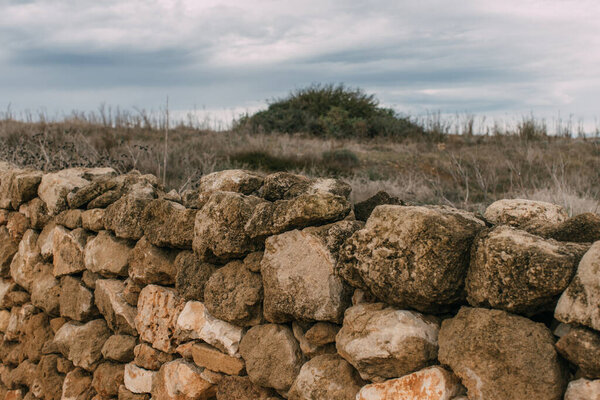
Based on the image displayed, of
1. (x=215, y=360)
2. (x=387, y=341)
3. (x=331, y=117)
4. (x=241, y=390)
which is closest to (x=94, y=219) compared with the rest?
(x=215, y=360)

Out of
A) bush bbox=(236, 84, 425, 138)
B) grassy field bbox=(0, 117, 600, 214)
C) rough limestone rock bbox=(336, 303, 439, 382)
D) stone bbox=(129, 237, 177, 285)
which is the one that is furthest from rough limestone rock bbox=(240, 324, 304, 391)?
bush bbox=(236, 84, 425, 138)

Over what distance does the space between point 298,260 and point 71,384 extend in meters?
2.03

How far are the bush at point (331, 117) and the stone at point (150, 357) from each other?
30.9 ft

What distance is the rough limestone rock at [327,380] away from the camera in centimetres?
178

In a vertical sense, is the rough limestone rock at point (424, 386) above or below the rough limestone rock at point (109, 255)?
below

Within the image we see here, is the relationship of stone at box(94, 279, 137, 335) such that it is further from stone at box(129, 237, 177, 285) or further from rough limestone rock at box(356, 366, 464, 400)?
rough limestone rock at box(356, 366, 464, 400)

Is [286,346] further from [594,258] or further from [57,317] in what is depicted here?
[57,317]

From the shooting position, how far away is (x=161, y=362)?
260 centimetres

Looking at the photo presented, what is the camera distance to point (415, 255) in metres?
1.58

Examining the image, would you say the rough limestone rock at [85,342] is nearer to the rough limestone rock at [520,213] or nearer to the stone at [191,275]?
the stone at [191,275]

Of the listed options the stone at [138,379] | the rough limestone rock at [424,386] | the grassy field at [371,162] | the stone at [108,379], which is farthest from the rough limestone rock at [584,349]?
the grassy field at [371,162]

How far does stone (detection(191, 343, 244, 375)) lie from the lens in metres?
2.21

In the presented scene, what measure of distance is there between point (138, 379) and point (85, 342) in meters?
0.57

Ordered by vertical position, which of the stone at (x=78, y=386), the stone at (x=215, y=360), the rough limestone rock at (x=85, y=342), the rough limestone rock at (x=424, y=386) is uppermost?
the rough limestone rock at (x=424, y=386)
